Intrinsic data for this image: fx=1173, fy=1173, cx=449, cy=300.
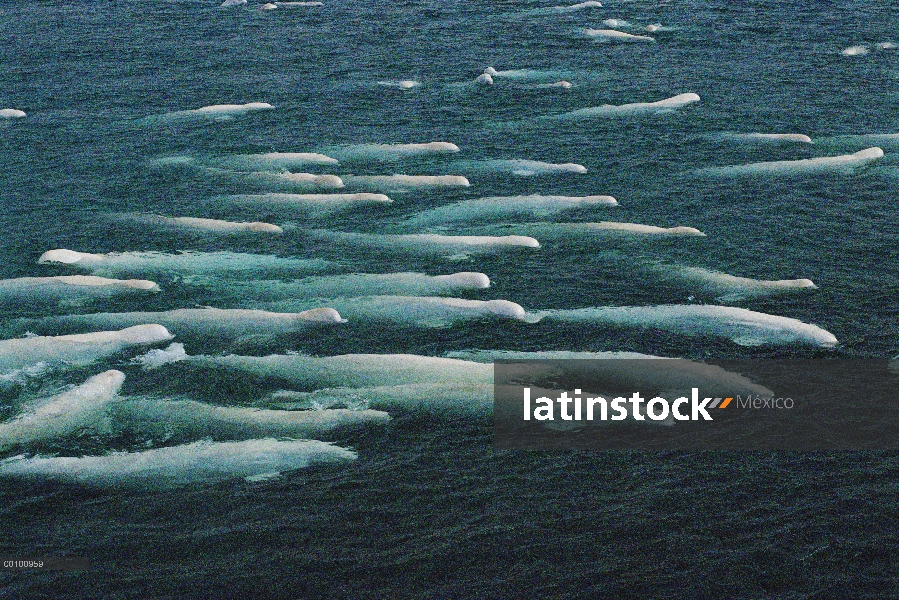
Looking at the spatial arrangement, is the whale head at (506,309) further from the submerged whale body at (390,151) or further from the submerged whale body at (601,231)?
the submerged whale body at (390,151)

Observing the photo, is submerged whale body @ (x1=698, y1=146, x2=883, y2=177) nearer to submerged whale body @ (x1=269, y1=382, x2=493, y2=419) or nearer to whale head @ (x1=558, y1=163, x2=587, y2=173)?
whale head @ (x1=558, y1=163, x2=587, y2=173)

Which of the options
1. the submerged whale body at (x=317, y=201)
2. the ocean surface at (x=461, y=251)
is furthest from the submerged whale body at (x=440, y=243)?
the submerged whale body at (x=317, y=201)

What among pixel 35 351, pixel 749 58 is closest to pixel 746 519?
pixel 35 351

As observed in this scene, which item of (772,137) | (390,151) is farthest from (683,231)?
(390,151)

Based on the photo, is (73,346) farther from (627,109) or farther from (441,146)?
(627,109)

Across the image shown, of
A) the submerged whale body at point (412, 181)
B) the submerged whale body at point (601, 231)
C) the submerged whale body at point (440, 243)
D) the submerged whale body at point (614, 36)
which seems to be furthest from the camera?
the submerged whale body at point (614, 36)

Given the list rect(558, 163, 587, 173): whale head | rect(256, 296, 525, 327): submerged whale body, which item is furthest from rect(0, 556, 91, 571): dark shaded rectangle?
rect(558, 163, 587, 173): whale head
